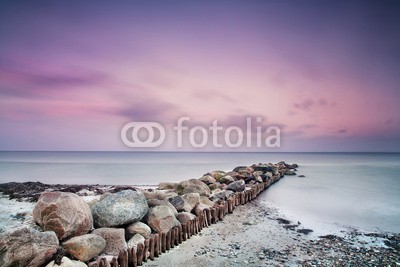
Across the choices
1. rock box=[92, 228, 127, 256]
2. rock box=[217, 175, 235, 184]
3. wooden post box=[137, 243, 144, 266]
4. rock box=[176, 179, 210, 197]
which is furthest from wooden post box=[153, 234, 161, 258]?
rock box=[217, 175, 235, 184]

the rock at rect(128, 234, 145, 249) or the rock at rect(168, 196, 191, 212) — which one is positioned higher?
the rock at rect(168, 196, 191, 212)

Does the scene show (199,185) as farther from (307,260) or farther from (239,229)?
(307,260)

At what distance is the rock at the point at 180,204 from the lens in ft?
36.6

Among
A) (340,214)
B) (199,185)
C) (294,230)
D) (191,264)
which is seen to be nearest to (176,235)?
(191,264)

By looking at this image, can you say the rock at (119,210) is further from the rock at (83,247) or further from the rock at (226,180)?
the rock at (226,180)

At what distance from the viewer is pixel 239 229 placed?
1071 cm

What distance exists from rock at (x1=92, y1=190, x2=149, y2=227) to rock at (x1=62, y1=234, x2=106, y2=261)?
1.46 metres

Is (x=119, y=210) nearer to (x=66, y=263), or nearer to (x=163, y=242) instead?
(x=163, y=242)

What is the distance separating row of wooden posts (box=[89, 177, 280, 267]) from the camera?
6.52 meters

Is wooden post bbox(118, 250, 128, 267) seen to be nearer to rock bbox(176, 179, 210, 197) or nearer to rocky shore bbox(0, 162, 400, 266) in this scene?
rocky shore bbox(0, 162, 400, 266)

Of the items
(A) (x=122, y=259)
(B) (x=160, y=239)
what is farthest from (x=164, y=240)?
(A) (x=122, y=259)

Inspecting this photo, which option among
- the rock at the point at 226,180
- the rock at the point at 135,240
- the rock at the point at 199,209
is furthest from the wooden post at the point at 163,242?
the rock at the point at 226,180

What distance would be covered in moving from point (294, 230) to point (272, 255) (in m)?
3.38

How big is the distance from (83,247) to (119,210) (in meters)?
2.02
